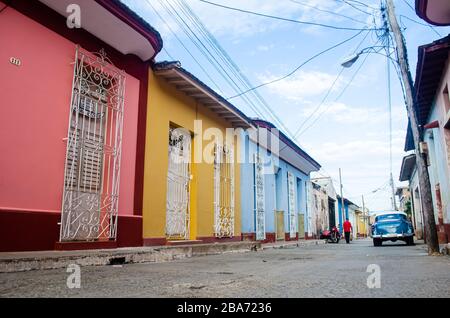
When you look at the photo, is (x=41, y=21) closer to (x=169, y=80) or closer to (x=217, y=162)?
(x=169, y=80)

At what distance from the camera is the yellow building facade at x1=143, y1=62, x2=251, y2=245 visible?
9172mm

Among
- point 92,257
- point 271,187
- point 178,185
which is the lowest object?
point 92,257

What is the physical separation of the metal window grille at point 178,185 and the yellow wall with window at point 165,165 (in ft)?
0.65

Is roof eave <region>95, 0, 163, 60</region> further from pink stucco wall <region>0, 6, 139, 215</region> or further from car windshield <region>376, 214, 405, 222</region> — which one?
car windshield <region>376, 214, 405, 222</region>

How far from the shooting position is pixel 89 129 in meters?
7.50

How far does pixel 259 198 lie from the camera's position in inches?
639

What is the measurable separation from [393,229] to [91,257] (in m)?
14.8

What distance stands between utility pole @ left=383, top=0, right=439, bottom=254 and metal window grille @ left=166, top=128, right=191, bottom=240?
5787 millimetres

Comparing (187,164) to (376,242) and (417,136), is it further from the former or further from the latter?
(376,242)

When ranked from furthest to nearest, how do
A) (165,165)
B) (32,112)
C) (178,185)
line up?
(178,185) → (165,165) → (32,112)

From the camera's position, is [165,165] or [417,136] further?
[417,136]

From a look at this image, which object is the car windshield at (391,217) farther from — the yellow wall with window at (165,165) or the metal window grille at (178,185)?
the metal window grille at (178,185)

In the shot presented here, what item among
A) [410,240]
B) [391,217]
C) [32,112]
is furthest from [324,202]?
[32,112]

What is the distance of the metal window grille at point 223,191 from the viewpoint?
40.1 feet
